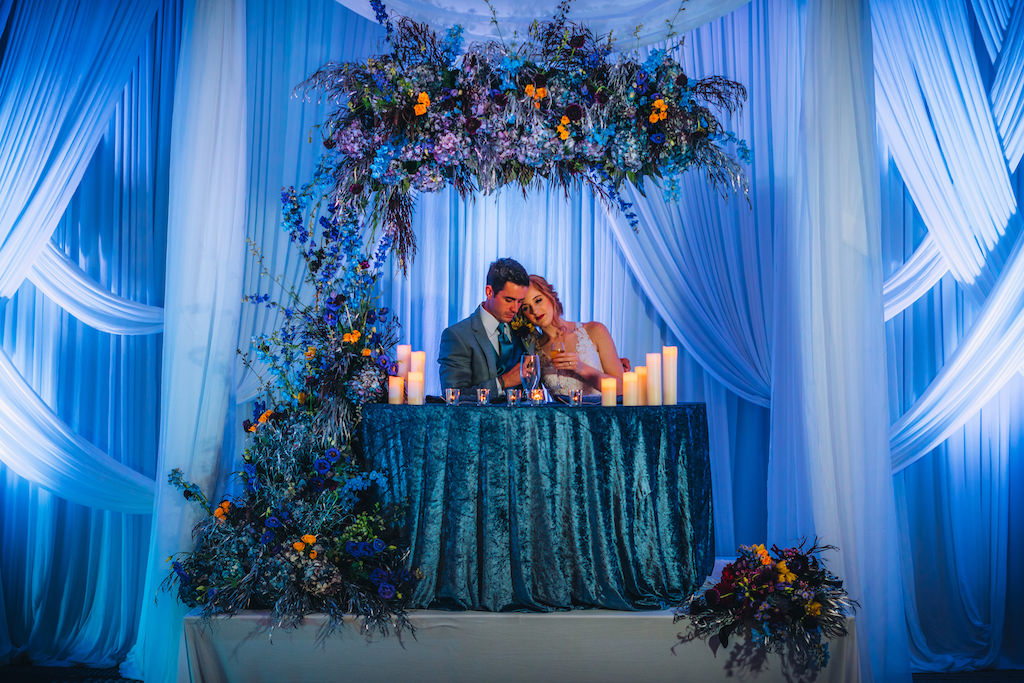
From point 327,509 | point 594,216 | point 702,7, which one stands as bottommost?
point 327,509

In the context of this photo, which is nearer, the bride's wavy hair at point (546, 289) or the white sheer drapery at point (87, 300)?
the white sheer drapery at point (87, 300)

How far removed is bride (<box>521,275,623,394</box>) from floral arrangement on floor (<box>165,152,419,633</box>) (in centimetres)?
94

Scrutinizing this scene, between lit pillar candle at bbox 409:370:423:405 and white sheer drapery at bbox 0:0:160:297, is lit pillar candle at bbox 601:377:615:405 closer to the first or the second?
lit pillar candle at bbox 409:370:423:405

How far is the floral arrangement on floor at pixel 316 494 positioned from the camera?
350 cm

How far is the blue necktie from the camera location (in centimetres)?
443

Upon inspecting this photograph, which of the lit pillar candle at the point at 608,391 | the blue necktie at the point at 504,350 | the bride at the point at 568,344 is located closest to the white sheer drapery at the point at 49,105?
the blue necktie at the point at 504,350

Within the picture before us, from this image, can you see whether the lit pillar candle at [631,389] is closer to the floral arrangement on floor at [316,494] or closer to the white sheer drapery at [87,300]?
the floral arrangement on floor at [316,494]

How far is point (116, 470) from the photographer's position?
4.31 metres

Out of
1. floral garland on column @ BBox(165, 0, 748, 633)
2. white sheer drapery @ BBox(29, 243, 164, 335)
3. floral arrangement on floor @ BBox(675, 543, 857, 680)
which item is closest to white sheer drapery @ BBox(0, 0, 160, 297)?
white sheer drapery @ BBox(29, 243, 164, 335)

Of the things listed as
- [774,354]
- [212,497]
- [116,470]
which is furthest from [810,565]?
[116,470]

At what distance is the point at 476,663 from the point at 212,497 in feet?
4.57

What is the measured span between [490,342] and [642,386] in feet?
3.08

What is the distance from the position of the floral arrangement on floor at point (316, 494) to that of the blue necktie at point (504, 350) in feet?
2.37

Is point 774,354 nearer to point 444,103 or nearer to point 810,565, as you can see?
point 810,565
